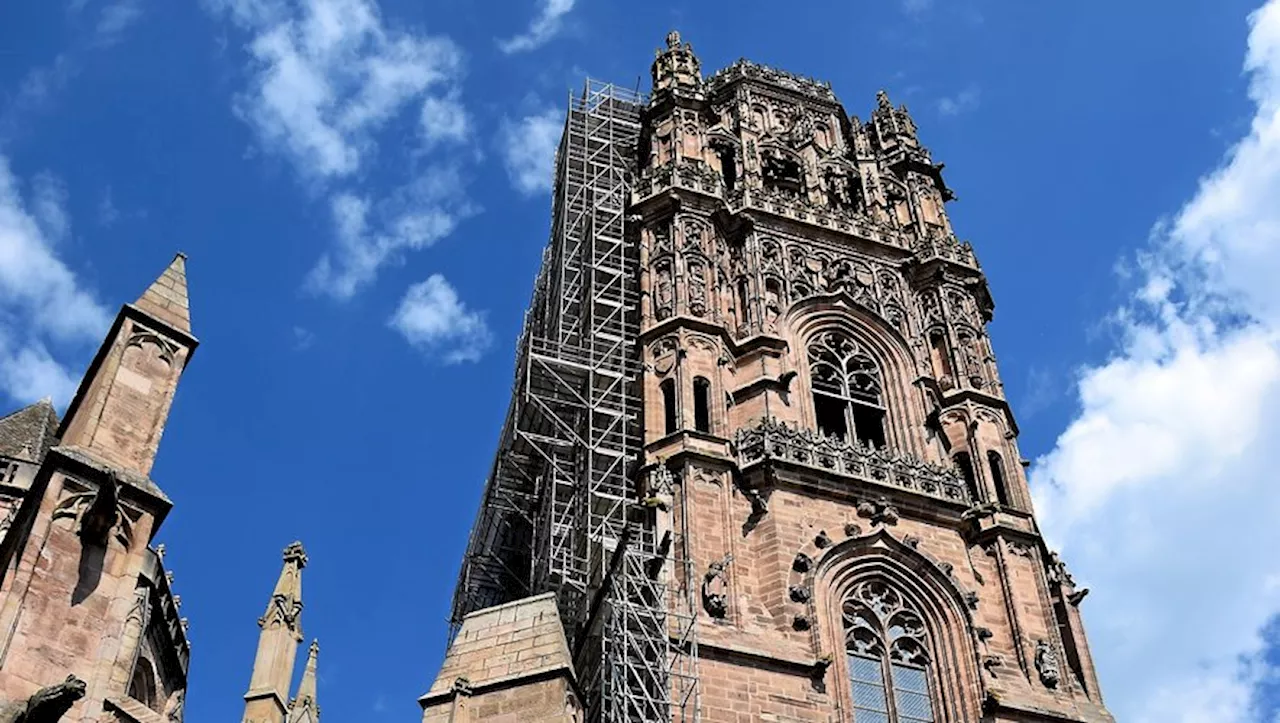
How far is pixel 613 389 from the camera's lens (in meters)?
27.8

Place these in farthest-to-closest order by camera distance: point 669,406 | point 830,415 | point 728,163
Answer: point 728,163 → point 830,415 → point 669,406

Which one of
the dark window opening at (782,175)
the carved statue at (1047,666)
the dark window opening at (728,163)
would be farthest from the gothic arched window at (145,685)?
the dark window opening at (782,175)

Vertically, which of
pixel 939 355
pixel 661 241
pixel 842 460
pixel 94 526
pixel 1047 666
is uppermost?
pixel 661 241

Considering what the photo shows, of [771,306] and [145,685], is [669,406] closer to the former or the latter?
[771,306]

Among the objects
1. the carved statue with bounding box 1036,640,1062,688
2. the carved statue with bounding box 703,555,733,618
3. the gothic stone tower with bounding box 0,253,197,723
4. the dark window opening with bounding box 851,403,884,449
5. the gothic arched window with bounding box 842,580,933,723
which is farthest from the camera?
the dark window opening with bounding box 851,403,884,449

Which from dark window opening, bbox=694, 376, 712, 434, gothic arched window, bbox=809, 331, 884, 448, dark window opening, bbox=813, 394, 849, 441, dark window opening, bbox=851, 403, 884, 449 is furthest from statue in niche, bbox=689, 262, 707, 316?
dark window opening, bbox=851, 403, 884, 449

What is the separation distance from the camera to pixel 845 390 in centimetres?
2681

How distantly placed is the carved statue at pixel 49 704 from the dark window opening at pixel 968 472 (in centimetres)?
1813

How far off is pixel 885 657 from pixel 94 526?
45.3ft

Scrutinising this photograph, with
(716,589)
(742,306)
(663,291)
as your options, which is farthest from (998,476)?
(663,291)

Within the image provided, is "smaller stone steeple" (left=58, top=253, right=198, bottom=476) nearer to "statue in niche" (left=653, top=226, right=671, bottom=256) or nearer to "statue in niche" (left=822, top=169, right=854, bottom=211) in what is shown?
"statue in niche" (left=653, top=226, right=671, bottom=256)

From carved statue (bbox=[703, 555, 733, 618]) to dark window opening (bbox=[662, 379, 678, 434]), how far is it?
326 cm

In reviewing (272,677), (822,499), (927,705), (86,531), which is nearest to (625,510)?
(822,499)

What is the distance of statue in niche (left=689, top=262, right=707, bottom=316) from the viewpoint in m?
26.2
